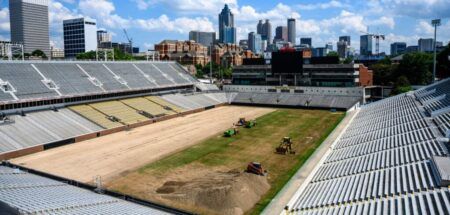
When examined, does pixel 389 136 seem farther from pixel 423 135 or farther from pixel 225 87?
pixel 225 87

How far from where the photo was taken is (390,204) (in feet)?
65.0

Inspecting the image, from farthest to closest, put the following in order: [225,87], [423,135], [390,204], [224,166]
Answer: [225,87]
[224,166]
[423,135]
[390,204]

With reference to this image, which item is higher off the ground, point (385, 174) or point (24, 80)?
point (24, 80)

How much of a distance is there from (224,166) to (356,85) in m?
59.7

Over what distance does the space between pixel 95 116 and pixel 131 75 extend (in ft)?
73.7

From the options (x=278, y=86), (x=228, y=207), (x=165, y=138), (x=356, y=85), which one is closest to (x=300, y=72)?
(x=278, y=86)

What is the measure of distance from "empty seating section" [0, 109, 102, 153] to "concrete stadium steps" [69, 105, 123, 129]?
1.20m

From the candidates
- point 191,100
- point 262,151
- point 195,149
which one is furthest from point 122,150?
point 191,100

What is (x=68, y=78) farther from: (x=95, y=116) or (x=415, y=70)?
(x=415, y=70)

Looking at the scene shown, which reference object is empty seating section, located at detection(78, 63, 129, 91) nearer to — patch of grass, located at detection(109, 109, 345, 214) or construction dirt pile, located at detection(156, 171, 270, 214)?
patch of grass, located at detection(109, 109, 345, 214)

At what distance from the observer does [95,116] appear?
59.0m

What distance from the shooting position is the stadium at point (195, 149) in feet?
73.4

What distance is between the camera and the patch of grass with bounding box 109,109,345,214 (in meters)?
35.9

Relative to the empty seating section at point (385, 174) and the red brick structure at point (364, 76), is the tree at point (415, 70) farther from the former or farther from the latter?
the empty seating section at point (385, 174)
